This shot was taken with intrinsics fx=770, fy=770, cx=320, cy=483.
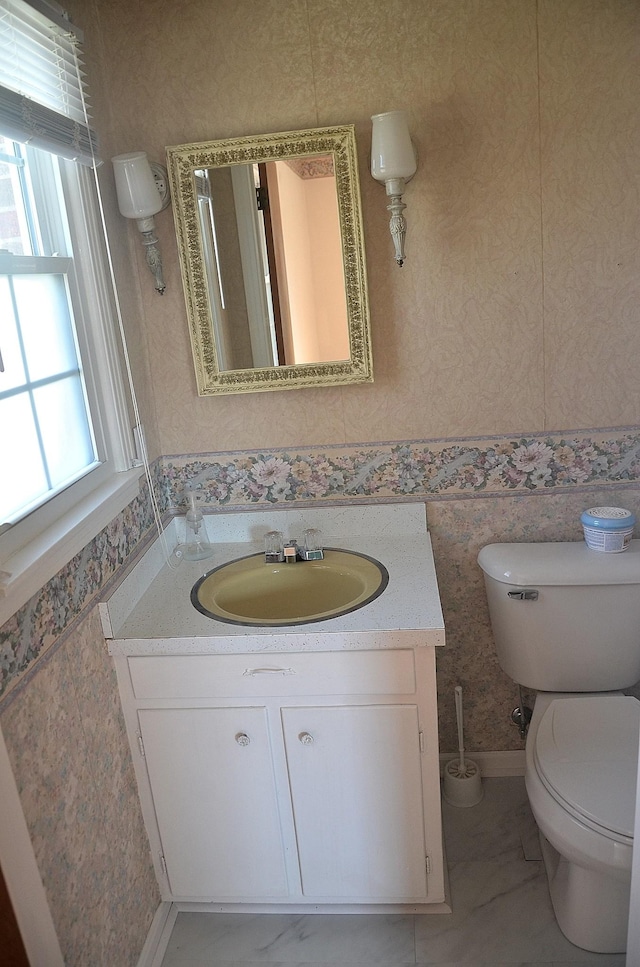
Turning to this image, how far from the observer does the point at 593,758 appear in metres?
1.72

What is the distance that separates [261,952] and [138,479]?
3.89 ft

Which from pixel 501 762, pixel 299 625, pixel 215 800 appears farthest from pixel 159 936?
pixel 501 762

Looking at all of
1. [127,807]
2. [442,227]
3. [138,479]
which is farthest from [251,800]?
[442,227]

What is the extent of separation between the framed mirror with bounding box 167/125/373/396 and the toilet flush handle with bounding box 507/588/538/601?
68 centimetres

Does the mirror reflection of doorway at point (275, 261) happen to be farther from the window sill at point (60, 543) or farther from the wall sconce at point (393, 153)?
the window sill at point (60, 543)

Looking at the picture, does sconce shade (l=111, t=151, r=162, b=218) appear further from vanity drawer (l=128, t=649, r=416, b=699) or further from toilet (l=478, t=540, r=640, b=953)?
toilet (l=478, t=540, r=640, b=953)

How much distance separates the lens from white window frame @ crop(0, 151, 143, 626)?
1.48m

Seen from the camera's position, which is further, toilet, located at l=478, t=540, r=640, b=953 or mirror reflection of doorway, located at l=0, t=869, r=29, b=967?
toilet, located at l=478, t=540, r=640, b=953

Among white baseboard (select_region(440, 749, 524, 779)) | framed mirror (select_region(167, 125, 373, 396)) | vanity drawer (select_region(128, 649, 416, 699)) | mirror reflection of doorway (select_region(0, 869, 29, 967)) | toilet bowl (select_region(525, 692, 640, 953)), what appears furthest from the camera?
white baseboard (select_region(440, 749, 524, 779))

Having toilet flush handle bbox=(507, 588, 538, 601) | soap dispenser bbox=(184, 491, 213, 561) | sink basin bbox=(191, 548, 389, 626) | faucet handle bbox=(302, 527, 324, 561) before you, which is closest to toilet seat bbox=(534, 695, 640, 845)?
toilet flush handle bbox=(507, 588, 538, 601)

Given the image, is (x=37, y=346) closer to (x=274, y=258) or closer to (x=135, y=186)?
(x=135, y=186)

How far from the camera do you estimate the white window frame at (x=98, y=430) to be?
58.2 inches

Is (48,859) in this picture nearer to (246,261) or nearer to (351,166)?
(246,261)

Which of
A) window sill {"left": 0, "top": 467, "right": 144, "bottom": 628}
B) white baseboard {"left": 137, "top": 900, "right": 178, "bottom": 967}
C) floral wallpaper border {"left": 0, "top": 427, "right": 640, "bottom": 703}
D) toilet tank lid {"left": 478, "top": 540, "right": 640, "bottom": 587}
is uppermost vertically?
window sill {"left": 0, "top": 467, "right": 144, "bottom": 628}
